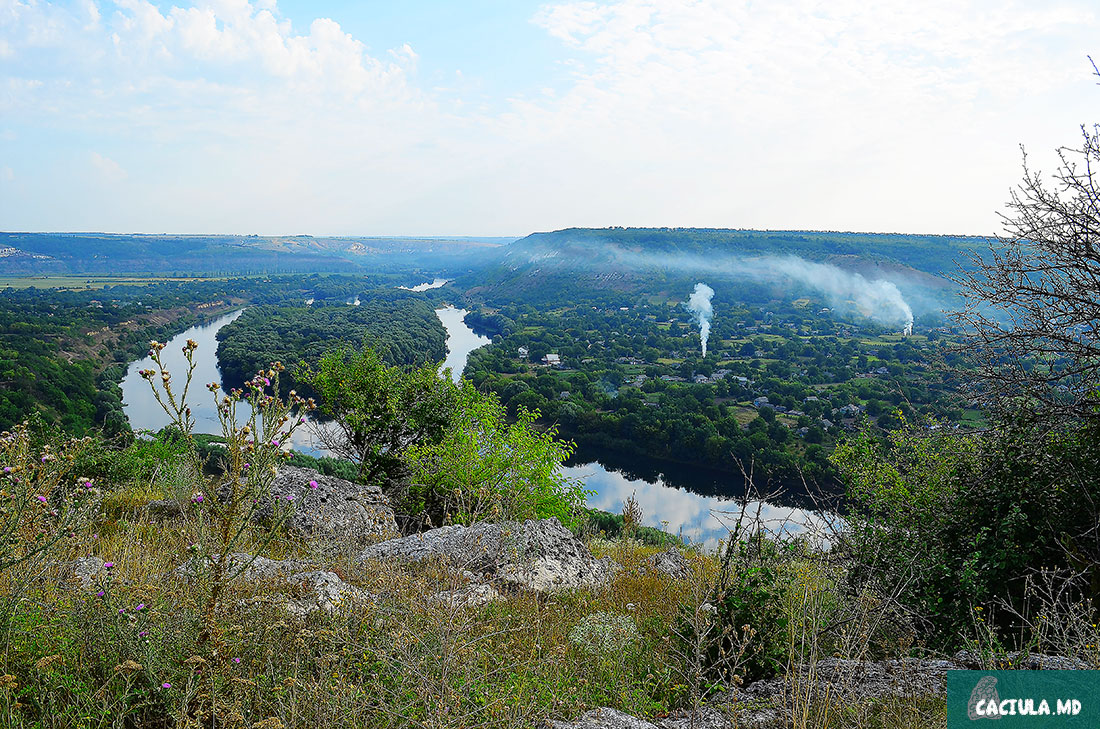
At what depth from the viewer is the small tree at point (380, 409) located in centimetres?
1219

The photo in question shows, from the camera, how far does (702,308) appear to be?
109m

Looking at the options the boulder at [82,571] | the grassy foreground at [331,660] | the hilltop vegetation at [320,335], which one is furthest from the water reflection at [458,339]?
the grassy foreground at [331,660]

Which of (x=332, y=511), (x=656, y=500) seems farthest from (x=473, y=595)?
(x=656, y=500)

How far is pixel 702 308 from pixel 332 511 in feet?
351

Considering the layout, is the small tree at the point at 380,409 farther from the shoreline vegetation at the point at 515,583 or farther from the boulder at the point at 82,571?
the boulder at the point at 82,571

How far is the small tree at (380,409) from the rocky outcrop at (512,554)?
6.49 meters

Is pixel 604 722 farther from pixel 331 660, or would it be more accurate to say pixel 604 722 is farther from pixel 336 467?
pixel 336 467

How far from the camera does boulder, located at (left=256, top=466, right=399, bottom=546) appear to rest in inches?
253

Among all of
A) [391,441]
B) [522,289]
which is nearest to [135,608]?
[391,441]

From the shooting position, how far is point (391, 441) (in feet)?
40.7

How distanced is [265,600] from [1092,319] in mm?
5770

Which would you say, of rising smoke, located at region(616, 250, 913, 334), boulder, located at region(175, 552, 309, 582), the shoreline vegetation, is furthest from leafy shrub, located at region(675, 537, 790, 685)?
rising smoke, located at region(616, 250, 913, 334)

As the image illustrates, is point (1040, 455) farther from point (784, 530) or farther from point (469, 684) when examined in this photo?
point (469, 684)

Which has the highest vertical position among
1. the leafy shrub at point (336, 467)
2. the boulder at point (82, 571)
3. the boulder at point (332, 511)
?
the boulder at point (82, 571)
